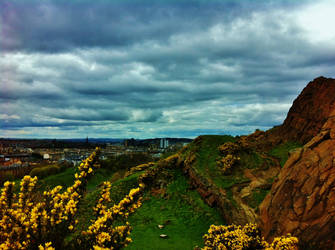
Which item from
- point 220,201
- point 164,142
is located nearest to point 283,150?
point 220,201

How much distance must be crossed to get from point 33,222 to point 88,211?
15190 millimetres

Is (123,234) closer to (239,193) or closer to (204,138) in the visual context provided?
(239,193)

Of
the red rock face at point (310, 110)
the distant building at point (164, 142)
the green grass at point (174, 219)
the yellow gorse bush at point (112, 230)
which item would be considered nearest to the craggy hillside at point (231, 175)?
the green grass at point (174, 219)

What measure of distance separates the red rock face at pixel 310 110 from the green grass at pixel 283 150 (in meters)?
0.67

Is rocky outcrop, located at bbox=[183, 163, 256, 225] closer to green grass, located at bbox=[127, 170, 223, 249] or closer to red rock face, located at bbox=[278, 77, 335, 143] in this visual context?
green grass, located at bbox=[127, 170, 223, 249]

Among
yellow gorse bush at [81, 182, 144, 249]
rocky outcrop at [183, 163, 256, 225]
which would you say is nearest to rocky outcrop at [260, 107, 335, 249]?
rocky outcrop at [183, 163, 256, 225]

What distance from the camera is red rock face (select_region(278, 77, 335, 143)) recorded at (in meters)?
20.6

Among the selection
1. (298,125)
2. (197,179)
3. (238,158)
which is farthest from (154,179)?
(298,125)

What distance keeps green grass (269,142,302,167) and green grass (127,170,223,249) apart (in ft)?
25.5

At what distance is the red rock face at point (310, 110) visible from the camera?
20578mm

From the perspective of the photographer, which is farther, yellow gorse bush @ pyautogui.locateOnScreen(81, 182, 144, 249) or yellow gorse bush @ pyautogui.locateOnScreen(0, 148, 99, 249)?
yellow gorse bush @ pyautogui.locateOnScreen(81, 182, 144, 249)

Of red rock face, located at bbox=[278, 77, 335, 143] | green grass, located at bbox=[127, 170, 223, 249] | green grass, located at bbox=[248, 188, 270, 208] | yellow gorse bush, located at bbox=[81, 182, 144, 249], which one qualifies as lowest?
green grass, located at bbox=[127, 170, 223, 249]

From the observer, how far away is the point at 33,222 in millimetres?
6312

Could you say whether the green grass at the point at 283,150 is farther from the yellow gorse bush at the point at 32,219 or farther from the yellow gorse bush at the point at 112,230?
the yellow gorse bush at the point at 32,219
